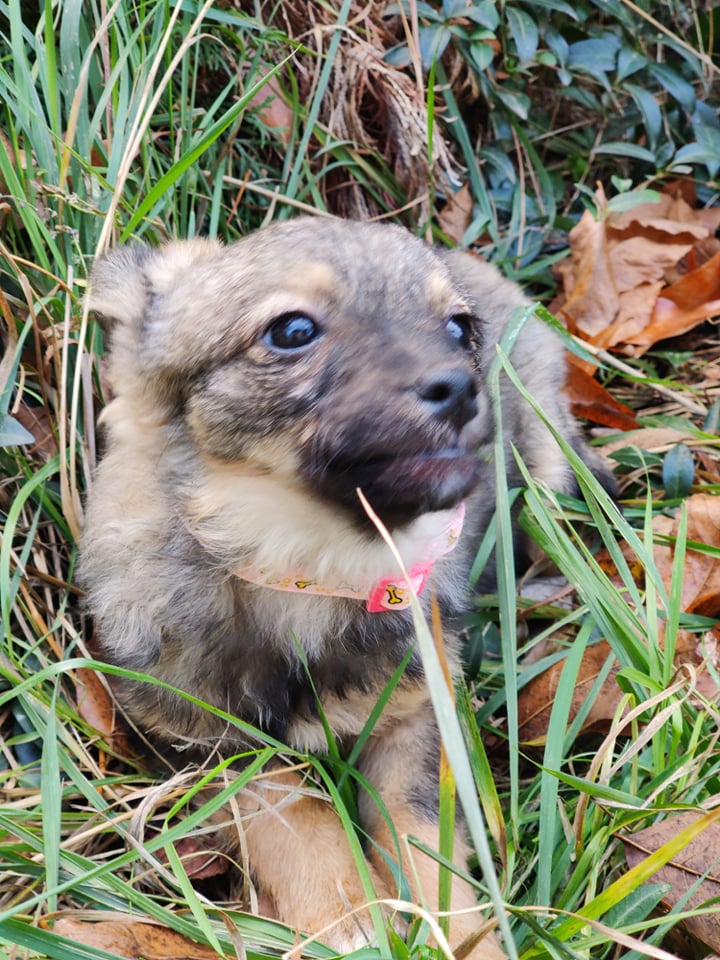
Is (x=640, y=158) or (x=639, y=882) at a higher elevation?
(x=640, y=158)

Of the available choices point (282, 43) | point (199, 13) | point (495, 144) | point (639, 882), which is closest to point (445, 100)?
point (495, 144)

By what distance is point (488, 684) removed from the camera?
3086mm

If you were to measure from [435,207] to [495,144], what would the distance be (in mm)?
446

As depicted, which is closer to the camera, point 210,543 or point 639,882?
point 639,882

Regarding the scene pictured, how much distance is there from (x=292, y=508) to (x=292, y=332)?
1.29ft

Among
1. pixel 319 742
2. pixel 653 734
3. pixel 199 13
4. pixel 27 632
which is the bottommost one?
pixel 27 632

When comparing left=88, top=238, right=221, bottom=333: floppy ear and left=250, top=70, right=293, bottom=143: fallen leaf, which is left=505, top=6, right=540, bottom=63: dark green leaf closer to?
left=250, top=70, right=293, bottom=143: fallen leaf

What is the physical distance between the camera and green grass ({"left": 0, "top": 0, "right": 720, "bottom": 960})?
221cm

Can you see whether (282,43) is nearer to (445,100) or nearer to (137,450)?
(445,100)

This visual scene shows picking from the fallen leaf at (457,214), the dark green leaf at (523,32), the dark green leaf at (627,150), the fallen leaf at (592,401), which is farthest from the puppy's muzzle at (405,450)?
the dark green leaf at (627,150)

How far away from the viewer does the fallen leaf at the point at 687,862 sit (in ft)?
6.84

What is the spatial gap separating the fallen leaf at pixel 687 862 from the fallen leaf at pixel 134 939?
3.14 feet

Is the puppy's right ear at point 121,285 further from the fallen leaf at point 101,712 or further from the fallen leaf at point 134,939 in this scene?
the fallen leaf at point 134,939

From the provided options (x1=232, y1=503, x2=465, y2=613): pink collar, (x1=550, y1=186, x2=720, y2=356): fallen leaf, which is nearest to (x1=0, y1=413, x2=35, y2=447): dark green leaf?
(x1=232, y1=503, x2=465, y2=613): pink collar
